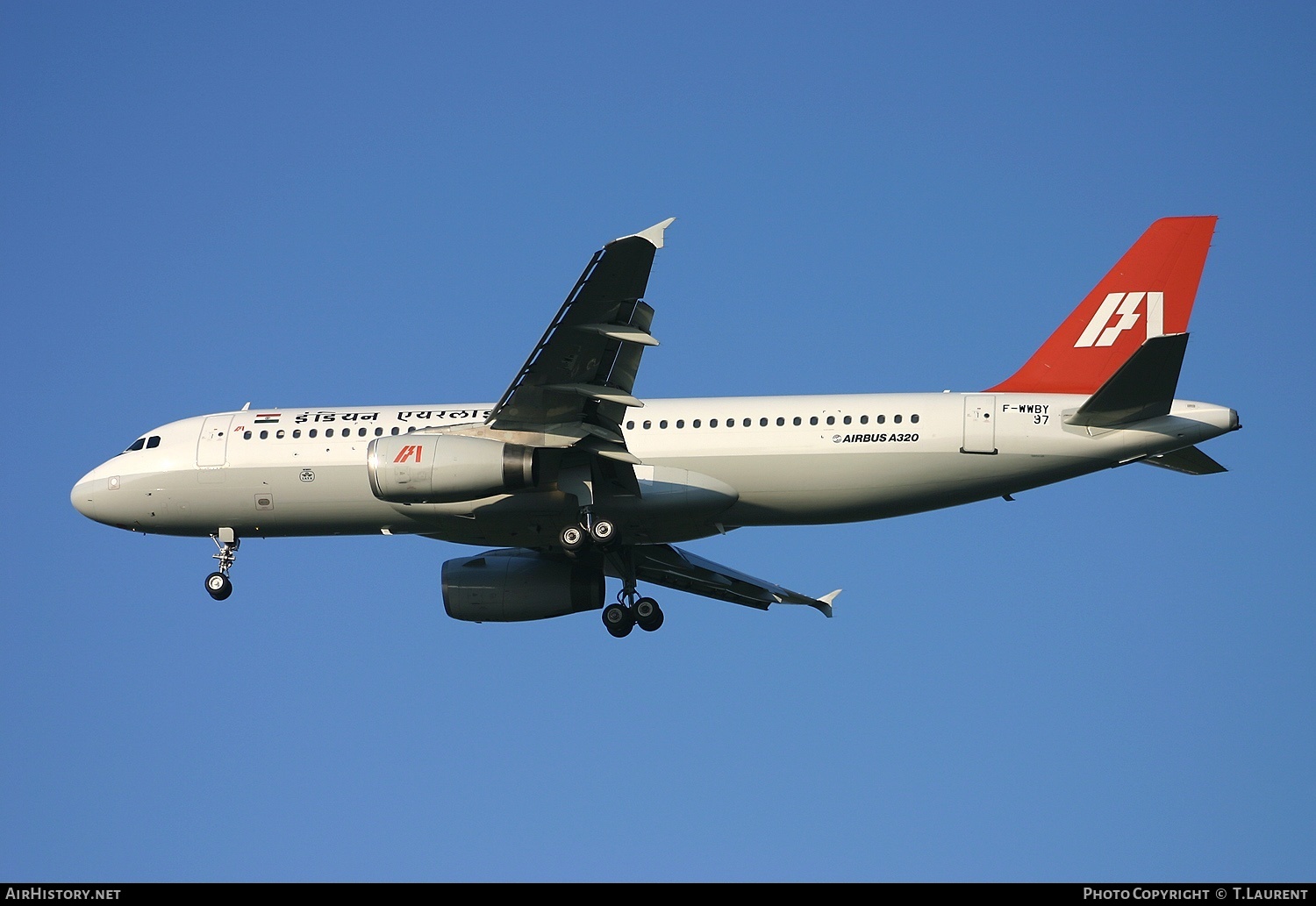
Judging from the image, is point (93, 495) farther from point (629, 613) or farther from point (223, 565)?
point (629, 613)

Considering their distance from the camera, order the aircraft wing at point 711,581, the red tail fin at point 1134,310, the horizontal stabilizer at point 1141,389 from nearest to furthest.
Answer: the horizontal stabilizer at point 1141,389, the red tail fin at point 1134,310, the aircraft wing at point 711,581

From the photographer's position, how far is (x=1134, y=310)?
30.9m

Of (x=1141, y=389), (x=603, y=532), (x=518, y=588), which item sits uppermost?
(x=1141, y=389)

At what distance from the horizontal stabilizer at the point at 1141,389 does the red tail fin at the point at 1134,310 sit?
2036 mm

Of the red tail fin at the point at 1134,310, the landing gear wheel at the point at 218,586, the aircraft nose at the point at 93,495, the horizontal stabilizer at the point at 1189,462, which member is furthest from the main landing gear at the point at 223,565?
the horizontal stabilizer at the point at 1189,462

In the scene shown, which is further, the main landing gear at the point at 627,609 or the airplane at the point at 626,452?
the main landing gear at the point at 627,609

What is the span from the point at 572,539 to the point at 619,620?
11.5 feet

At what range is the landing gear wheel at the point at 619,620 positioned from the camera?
107 ft

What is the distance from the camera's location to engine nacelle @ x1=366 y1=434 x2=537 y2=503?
28016mm

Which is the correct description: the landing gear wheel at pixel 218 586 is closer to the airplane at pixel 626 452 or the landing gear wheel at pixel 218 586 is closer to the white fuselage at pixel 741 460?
the airplane at pixel 626 452

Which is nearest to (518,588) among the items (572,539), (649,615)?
(649,615)

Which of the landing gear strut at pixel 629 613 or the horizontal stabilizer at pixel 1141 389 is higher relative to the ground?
the horizontal stabilizer at pixel 1141 389
